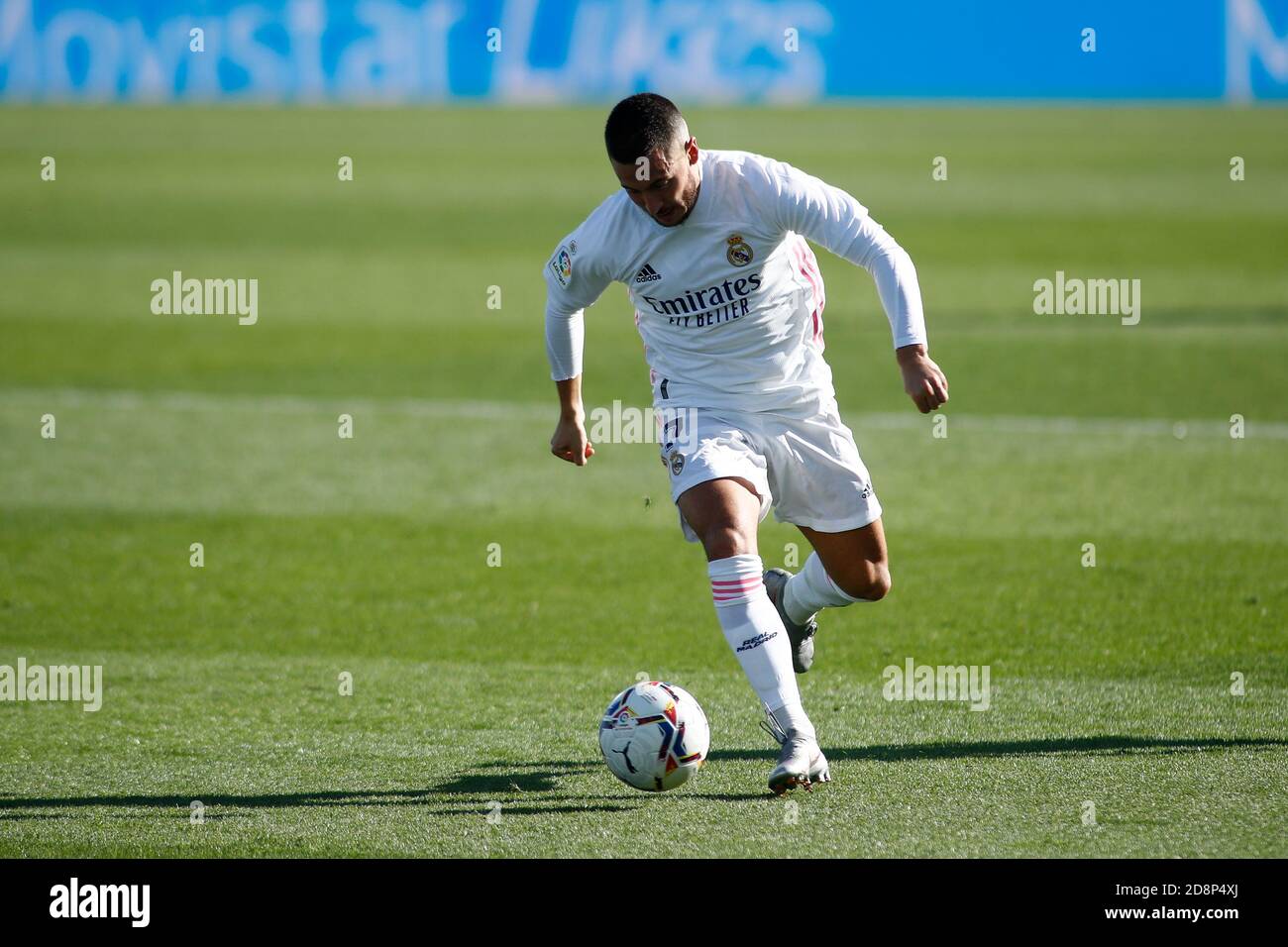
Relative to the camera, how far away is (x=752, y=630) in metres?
5.20

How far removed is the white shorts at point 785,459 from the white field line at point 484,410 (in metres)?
6.44

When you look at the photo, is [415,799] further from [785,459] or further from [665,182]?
[665,182]

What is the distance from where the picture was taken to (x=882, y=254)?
5.24 meters

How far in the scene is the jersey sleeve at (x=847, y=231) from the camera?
16.9 ft

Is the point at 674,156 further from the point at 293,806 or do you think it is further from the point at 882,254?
the point at 293,806

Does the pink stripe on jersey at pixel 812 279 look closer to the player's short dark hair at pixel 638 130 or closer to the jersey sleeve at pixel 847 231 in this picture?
the jersey sleeve at pixel 847 231

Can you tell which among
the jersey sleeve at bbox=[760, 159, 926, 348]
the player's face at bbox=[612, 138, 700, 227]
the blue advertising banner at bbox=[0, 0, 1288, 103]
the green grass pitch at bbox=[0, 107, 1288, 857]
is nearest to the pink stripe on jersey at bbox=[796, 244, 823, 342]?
the jersey sleeve at bbox=[760, 159, 926, 348]

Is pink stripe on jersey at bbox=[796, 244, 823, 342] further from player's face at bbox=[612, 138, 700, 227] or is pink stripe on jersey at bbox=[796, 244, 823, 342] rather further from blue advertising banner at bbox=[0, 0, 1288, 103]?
blue advertising banner at bbox=[0, 0, 1288, 103]

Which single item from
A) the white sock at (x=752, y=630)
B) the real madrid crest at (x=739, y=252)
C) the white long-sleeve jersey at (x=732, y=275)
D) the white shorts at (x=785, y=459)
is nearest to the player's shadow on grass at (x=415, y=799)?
the white sock at (x=752, y=630)

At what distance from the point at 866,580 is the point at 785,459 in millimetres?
571

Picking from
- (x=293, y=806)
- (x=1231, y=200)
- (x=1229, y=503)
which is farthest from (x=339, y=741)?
(x=1231, y=200)

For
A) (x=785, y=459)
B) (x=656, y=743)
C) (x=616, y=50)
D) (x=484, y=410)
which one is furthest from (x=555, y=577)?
(x=616, y=50)

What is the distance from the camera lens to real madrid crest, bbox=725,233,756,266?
5.43 m

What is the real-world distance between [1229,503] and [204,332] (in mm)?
11497
